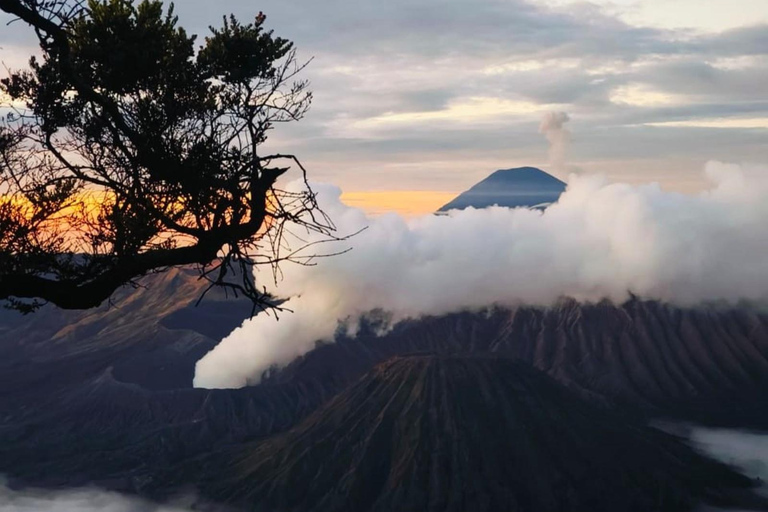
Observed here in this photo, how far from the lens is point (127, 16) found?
32.9ft

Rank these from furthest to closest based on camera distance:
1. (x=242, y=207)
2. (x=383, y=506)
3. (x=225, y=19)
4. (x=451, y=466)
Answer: (x=451, y=466)
(x=383, y=506)
(x=225, y=19)
(x=242, y=207)

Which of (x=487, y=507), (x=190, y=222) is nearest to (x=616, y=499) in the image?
(x=487, y=507)

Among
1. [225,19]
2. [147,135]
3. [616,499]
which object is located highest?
[225,19]

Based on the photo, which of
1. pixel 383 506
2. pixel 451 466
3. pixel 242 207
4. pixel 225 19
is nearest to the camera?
pixel 242 207

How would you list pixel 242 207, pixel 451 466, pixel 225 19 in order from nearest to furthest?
pixel 242 207 < pixel 225 19 < pixel 451 466

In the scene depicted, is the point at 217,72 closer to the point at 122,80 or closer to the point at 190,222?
the point at 122,80

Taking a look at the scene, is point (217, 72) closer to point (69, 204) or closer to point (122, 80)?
point (122, 80)

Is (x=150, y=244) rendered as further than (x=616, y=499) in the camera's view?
No

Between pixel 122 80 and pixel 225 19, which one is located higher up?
pixel 225 19

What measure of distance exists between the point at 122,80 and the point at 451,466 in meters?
193

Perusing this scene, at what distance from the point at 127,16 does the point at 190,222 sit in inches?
103

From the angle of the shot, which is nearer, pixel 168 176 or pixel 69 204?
pixel 168 176

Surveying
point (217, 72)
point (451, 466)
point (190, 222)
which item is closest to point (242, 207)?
point (190, 222)

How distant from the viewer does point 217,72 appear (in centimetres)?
1052
